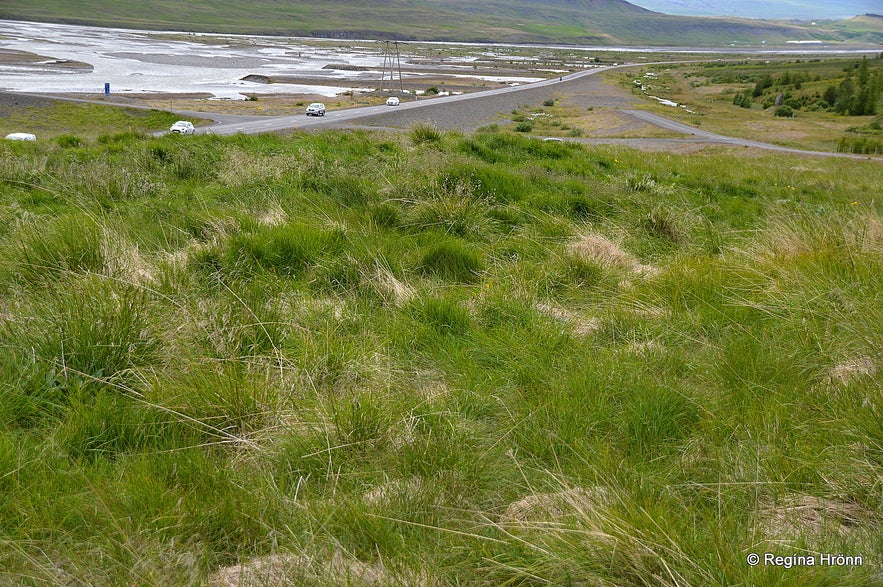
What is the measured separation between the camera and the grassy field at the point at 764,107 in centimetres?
5703

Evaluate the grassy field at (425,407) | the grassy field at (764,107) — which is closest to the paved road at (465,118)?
the grassy field at (764,107)

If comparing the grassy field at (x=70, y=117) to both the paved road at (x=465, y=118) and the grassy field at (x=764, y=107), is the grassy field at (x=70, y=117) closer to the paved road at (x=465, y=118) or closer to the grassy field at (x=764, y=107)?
the paved road at (x=465, y=118)

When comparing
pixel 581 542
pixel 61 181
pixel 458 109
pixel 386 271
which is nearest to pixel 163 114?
pixel 458 109

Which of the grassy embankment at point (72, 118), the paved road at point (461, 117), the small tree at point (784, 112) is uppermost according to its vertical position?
the small tree at point (784, 112)

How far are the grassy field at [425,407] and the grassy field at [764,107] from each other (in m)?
53.9

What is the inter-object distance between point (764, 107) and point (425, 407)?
309ft

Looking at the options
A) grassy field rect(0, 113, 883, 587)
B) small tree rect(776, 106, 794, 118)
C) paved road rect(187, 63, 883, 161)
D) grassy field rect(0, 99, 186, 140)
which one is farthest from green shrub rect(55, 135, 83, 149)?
small tree rect(776, 106, 794, 118)

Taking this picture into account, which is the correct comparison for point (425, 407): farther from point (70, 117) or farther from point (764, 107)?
point (764, 107)

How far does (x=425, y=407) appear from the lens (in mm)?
2959

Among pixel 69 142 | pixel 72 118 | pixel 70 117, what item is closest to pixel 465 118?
pixel 72 118

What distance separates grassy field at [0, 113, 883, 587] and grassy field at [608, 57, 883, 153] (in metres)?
53.9

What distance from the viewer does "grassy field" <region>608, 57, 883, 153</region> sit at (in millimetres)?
57031

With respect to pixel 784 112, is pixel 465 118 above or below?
below

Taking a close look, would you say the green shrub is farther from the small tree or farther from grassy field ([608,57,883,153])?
the small tree
